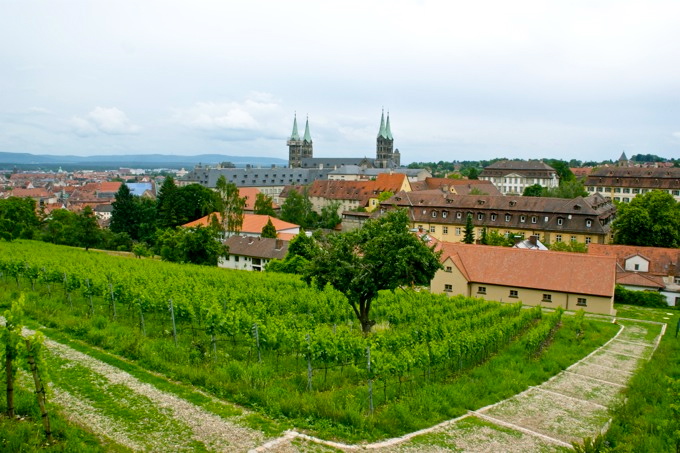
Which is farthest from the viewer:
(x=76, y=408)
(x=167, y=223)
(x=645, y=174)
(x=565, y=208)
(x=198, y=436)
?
(x=645, y=174)

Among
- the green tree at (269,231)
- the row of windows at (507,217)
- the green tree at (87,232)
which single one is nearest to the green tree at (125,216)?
the green tree at (87,232)

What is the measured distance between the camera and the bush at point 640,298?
41781mm

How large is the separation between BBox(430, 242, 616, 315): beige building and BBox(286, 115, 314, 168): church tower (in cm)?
14234

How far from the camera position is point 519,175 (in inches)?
5027

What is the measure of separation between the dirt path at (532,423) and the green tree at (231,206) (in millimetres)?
55106

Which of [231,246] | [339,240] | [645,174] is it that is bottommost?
[231,246]

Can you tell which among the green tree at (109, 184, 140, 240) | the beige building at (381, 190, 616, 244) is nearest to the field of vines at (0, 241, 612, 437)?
the beige building at (381, 190, 616, 244)

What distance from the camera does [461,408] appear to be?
646 inches

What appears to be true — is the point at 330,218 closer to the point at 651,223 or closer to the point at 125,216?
the point at 125,216

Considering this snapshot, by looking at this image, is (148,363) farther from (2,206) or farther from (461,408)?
(2,206)

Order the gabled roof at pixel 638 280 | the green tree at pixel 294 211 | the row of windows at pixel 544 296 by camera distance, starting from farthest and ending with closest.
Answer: the green tree at pixel 294 211, the gabled roof at pixel 638 280, the row of windows at pixel 544 296

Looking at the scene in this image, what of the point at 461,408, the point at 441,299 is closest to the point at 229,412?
the point at 461,408

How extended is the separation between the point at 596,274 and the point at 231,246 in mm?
40192

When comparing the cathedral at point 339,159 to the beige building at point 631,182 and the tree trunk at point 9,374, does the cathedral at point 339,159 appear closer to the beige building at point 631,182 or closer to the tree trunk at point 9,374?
the beige building at point 631,182
